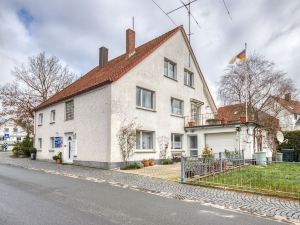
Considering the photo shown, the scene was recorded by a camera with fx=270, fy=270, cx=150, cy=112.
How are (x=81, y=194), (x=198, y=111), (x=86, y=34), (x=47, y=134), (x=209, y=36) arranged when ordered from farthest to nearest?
(x=198, y=111)
(x=47, y=134)
(x=209, y=36)
(x=86, y=34)
(x=81, y=194)

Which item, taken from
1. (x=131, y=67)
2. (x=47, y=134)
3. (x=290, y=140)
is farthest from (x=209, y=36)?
(x=290, y=140)

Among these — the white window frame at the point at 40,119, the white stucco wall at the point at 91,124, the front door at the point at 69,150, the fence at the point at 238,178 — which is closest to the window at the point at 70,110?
the white stucco wall at the point at 91,124

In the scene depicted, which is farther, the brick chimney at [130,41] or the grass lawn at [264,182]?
the brick chimney at [130,41]

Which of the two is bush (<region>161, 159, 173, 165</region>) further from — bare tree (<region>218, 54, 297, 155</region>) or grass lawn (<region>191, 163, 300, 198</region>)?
bare tree (<region>218, 54, 297, 155</region>)

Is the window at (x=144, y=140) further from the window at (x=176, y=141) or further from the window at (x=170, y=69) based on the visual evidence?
the window at (x=170, y=69)

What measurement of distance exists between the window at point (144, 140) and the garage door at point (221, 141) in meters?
4.93

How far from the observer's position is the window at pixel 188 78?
24678 millimetres

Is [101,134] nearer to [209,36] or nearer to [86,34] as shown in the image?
[86,34]

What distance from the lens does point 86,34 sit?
1457 centimetres

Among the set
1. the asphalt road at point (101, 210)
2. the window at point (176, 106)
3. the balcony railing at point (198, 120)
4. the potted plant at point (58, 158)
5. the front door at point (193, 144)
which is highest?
the window at point (176, 106)

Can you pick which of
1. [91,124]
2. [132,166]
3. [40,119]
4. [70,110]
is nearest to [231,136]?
[132,166]

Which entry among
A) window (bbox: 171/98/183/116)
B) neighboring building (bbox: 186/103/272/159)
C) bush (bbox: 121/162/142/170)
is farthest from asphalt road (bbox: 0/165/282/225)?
window (bbox: 171/98/183/116)

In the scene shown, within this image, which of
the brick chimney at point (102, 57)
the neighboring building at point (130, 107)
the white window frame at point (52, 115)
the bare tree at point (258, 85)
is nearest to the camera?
the neighboring building at point (130, 107)

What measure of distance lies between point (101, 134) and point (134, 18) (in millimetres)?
10980
